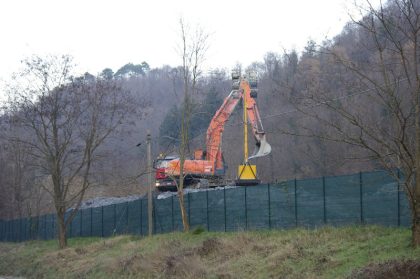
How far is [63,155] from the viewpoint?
143ft

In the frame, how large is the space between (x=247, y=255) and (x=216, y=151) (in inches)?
819

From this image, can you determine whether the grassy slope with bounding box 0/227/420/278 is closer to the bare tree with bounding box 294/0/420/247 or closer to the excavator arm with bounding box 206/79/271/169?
the bare tree with bounding box 294/0/420/247

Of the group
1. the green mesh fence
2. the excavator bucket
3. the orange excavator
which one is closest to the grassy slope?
the green mesh fence

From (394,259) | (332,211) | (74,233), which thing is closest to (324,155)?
(74,233)

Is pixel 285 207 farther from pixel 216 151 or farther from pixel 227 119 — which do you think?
pixel 216 151

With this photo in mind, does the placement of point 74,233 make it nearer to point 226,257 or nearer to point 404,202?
point 226,257

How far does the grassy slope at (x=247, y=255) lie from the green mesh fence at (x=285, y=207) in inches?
46.6

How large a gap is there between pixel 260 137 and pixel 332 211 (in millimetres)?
15484

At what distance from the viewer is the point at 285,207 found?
26141mm

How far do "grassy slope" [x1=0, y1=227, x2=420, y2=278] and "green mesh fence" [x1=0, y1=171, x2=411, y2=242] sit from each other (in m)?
1.18

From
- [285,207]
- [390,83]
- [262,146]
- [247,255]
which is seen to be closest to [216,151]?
[262,146]

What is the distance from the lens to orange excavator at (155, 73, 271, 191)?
39031mm

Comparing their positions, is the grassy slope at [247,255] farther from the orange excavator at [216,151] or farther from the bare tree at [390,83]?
the orange excavator at [216,151]

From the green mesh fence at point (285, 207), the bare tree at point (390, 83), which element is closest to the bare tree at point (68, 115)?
the green mesh fence at point (285, 207)
